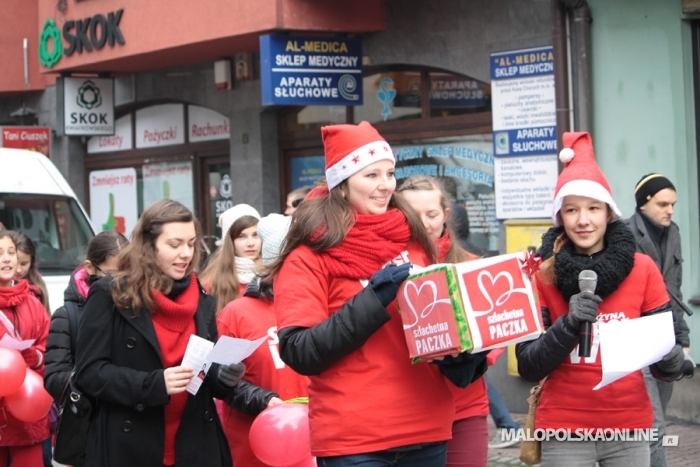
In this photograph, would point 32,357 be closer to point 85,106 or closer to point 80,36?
point 80,36

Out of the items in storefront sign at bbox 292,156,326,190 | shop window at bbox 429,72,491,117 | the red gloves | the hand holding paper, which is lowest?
the red gloves

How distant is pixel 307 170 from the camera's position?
13391 millimetres

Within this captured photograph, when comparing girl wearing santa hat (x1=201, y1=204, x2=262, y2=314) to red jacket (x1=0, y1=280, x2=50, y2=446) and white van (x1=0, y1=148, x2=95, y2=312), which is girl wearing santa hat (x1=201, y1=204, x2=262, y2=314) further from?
white van (x1=0, y1=148, x2=95, y2=312)

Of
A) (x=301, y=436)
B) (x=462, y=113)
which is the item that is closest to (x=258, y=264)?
(x=301, y=436)

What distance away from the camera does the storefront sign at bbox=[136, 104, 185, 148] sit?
50.4 feet

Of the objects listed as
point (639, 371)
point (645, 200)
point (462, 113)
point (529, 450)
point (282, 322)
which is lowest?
point (529, 450)

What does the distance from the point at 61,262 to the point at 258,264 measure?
14.8ft

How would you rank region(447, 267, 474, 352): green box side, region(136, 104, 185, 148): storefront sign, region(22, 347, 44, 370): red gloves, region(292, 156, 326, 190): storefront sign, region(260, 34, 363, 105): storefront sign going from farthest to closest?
region(136, 104, 185, 148): storefront sign → region(292, 156, 326, 190): storefront sign → region(260, 34, 363, 105): storefront sign → region(22, 347, 44, 370): red gloves → region(447, 267, 474, 352): green box side

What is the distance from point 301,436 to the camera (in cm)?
464

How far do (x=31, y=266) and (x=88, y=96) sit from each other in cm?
820

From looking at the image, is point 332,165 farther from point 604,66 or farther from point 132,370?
point 604,66

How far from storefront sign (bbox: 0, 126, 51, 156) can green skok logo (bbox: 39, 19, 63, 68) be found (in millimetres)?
1569

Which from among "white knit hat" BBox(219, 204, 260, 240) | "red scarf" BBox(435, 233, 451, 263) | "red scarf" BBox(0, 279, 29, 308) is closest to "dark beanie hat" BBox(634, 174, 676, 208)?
"red scarf" BBox(435, 233, 451, 263)

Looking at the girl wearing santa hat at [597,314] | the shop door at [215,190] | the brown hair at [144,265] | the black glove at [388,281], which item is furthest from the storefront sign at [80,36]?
the black glove at [388,281]
